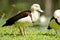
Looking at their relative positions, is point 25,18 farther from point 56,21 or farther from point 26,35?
point 56,21

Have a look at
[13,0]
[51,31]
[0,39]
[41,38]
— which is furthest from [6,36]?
[13,0]

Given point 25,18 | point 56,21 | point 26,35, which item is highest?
point 25,18

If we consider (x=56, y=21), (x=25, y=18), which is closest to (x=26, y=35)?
(x=25, y=18)

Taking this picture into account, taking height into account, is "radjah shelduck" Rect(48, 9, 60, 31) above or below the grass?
above

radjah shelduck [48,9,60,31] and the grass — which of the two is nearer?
the grass

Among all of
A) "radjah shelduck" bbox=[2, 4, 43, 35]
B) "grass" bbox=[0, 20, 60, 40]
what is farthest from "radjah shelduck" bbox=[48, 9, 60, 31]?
"radjah shelduck" bbox=[2, 4, 43, 35]

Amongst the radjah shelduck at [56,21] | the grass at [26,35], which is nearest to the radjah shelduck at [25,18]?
the grass at [26,35]

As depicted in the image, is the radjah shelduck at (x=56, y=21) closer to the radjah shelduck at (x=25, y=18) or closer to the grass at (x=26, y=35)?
the grass at (x=26, y=35)

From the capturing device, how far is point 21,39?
366 inches

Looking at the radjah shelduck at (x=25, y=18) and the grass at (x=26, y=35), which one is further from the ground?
the radjah shelduck at (x=25, y=18)

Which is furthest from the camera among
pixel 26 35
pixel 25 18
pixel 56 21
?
pixel 26 35

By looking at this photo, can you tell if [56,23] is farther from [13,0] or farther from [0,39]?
[13,0]

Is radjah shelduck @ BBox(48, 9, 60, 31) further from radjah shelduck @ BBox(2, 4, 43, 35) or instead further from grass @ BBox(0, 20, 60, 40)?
radjah shelduck @ BBox(2, 4, 43, 35)

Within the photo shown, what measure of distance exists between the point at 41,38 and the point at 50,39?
294 mm
